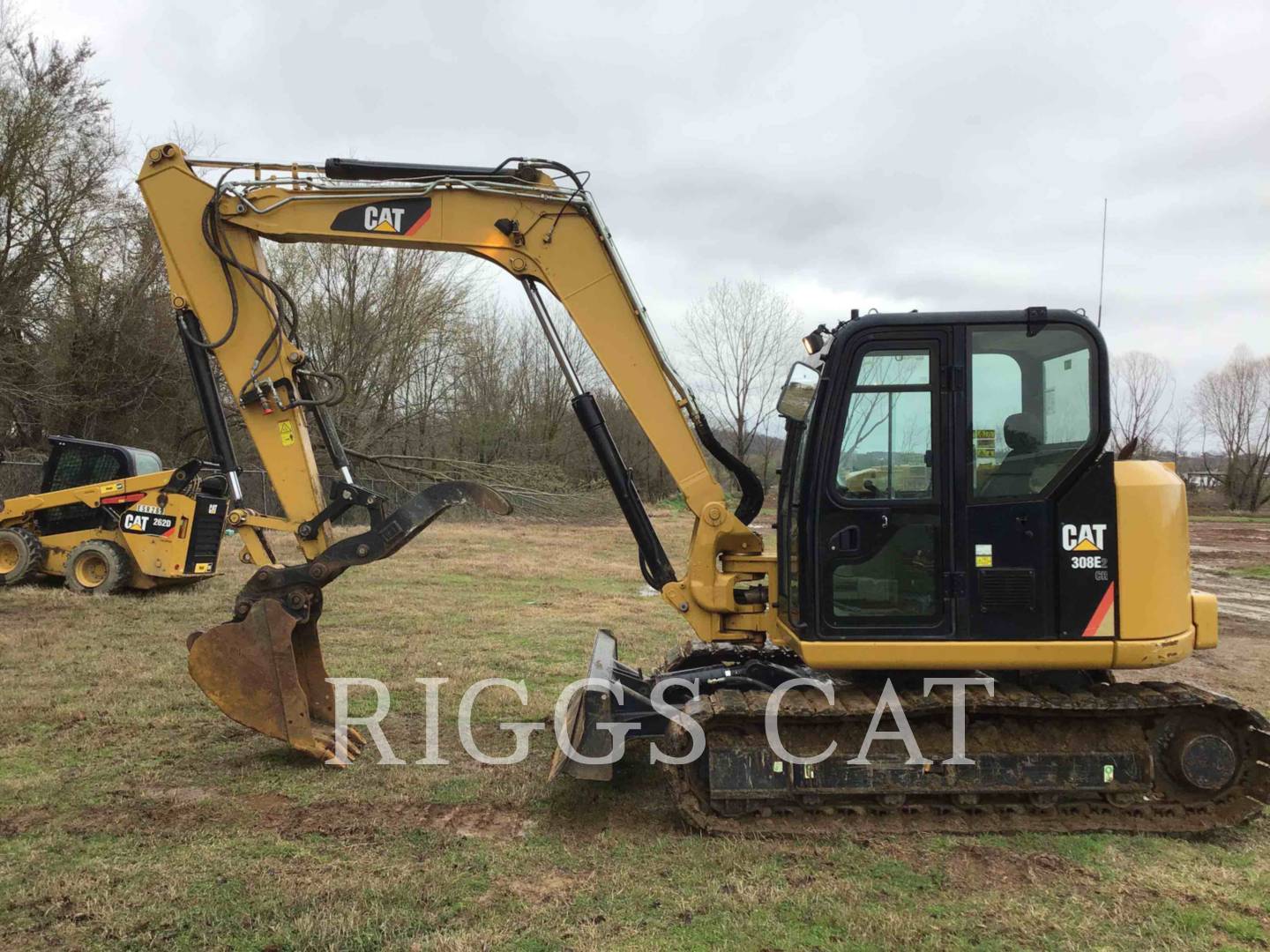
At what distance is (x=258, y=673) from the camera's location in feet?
16.7

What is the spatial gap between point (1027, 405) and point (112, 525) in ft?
39.6

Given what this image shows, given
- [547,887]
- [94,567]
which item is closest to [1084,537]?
[547,887]

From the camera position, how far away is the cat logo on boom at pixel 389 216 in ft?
17.0

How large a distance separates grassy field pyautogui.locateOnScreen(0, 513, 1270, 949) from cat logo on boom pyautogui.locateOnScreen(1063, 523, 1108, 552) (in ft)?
4.81

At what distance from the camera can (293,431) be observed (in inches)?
213

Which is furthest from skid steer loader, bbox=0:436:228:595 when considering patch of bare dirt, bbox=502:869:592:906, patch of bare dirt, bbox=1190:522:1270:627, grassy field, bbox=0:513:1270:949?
patch of bare dirt, bbox=1190:522:1270:627

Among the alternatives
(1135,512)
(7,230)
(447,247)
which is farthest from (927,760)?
(7,230)

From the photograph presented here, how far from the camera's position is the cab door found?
4.48 metres

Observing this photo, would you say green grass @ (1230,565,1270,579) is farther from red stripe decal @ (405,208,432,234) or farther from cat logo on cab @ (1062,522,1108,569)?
red stripe decal @ (405,208,432,234)

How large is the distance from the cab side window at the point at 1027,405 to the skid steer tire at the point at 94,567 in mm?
11488

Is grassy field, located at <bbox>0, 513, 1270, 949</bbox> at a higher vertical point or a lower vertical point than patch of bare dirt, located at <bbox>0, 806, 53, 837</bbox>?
lower

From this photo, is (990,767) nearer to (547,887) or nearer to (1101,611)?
(1101,611)

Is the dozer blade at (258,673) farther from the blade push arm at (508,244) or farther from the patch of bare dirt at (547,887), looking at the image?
the patch of bare dirt at (547,887)

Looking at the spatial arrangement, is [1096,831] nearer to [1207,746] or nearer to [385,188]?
[1207,746]
